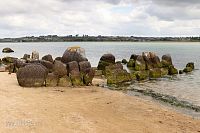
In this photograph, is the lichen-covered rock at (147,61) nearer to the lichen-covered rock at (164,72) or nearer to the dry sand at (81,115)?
the lichen-covered rock at (164,72)

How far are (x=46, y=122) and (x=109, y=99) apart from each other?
789 cm

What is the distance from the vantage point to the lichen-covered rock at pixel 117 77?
102 ft

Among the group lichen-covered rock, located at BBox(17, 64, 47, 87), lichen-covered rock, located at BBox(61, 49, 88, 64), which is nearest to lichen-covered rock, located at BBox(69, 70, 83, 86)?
lichen-covered rock, located at BBox(17, 64, 47, 87)

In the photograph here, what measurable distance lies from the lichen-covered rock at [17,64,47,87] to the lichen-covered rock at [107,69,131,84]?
7626mm

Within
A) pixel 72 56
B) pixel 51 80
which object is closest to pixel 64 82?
pixel 51 80

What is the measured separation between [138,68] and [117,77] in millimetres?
15165

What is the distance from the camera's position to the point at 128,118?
53.9 ft

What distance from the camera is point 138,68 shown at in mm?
46156

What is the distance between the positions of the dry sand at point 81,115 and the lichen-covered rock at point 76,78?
3.81 m

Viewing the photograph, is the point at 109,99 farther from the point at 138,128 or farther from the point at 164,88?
the point at 164,88

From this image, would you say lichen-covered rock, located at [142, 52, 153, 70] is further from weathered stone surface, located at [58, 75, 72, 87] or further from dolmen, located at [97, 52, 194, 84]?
weathered stone surface, located at [58, 75, 72, 87]

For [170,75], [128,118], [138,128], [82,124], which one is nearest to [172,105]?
[128,118]

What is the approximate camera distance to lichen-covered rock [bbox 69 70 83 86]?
2697 cm

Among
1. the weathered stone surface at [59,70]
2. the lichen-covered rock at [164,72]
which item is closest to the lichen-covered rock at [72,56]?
the weathered stone surface at [59,70]
